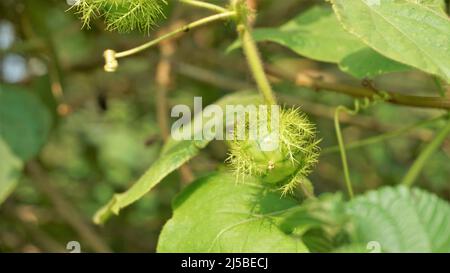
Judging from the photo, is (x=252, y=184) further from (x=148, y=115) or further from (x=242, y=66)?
(x=148, y=115)

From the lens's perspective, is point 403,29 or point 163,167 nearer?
point 403,29

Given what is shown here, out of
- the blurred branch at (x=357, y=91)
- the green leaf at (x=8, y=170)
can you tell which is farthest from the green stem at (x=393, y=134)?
the green leaf at (x=8, y=170)

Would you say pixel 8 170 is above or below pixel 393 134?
above

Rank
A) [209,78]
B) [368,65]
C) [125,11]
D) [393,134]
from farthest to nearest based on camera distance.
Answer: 1. [209,78]
2. [393,134]
3. [368,65]
4. [125,11]

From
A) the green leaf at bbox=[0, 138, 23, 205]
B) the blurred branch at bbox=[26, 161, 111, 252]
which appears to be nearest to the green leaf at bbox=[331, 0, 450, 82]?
the green leaf at bbox=[0, 138, 23, 205]

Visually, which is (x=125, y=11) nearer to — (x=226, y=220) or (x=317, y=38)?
(x=226, y=220)

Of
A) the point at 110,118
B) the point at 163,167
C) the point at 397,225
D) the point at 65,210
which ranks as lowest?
the point at 397,225

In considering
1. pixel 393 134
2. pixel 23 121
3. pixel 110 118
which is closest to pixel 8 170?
pixel 23 121

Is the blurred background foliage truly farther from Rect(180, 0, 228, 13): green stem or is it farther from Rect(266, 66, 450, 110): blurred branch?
Rect(180, 0, 228, 13): green stem
